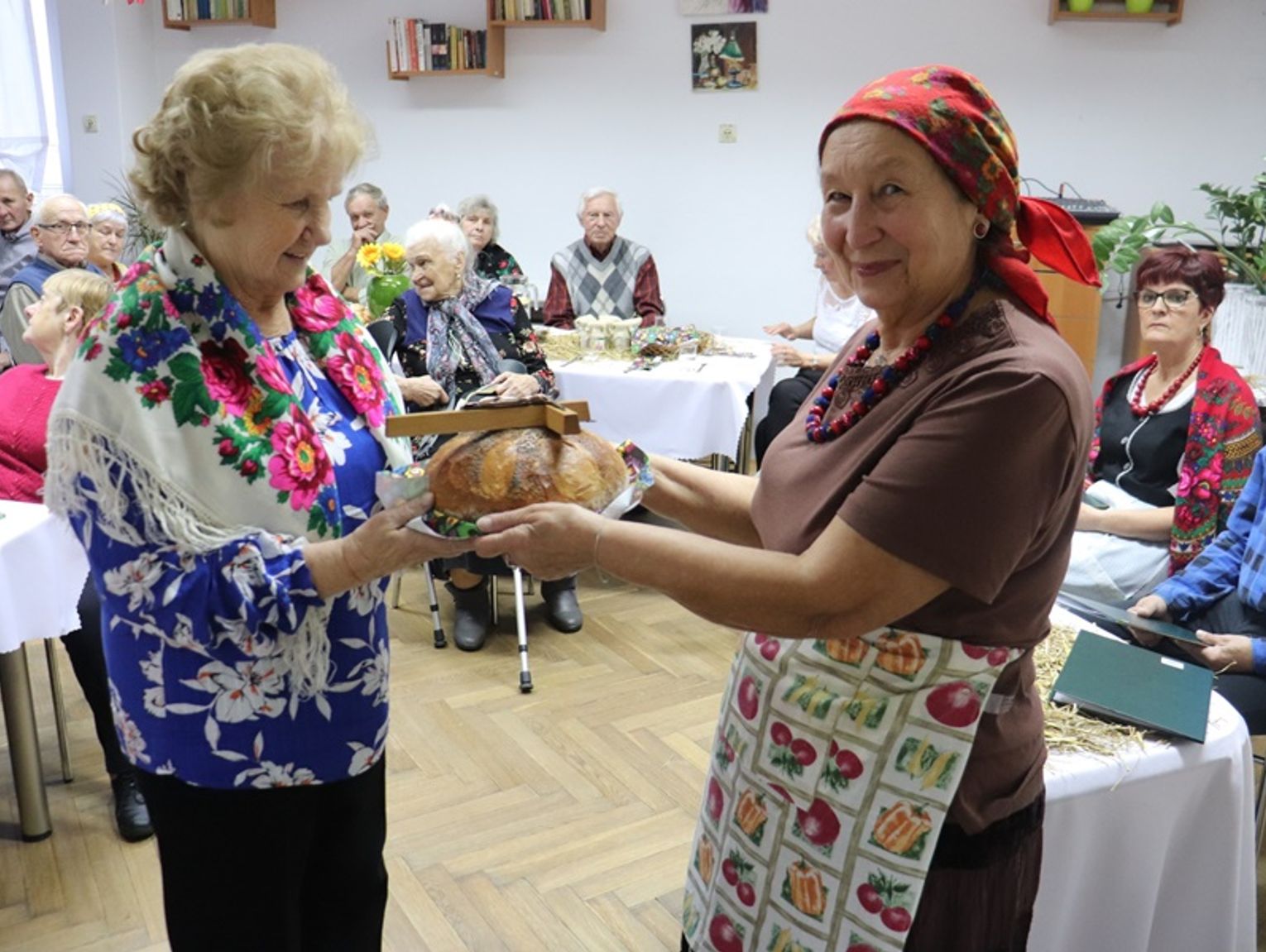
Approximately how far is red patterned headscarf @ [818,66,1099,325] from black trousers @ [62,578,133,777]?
2.23m

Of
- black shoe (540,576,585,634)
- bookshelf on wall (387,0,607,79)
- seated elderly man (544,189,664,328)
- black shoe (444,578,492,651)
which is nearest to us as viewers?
black shoe (444,578,492,651)

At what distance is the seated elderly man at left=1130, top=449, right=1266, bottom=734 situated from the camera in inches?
90.7

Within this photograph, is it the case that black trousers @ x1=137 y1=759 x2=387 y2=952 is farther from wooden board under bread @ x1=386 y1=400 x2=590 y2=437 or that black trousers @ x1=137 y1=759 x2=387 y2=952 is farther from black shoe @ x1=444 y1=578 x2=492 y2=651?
black shoe @ x1=444 y1=578 x2=492 y2=651

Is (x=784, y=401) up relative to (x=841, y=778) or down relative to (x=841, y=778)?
down

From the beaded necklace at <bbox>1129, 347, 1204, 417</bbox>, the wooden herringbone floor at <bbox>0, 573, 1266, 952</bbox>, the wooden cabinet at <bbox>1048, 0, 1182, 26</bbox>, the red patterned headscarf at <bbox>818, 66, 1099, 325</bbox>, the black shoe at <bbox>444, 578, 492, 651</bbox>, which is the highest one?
the wooden cabinet at <bbox>1048, 0, 1182, 26</bbox>

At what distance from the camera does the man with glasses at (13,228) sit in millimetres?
5453

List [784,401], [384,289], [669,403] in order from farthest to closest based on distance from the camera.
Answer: [784,401] < [669,403] < [384,289]

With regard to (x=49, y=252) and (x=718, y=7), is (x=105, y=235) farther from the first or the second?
(x=718, y=7)

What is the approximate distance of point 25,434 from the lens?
8.68ft

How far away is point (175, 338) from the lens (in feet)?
4.25

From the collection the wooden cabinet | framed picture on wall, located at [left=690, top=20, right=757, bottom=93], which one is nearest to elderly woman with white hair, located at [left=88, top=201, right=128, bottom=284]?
framed picture on wall, located at [left=690, top=20, right=757, bottom=93]

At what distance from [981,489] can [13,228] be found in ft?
19.0

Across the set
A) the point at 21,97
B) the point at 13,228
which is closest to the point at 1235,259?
the point at 13,228

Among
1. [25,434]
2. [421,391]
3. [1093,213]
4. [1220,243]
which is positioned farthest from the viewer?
[1093,213]
